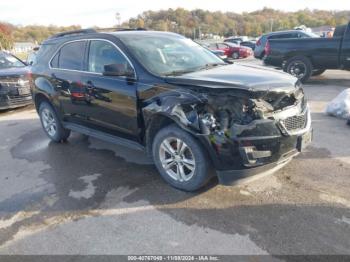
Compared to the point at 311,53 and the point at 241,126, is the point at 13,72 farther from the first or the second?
the point at 311,53

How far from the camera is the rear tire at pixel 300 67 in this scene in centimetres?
1016

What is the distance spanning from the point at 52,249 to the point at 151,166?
73.8 inches

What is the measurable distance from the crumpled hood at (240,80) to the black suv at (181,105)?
0.01 meters

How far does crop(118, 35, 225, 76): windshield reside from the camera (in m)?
3.91

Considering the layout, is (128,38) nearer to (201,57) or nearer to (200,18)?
(201,57)

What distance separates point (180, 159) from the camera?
3.59 m

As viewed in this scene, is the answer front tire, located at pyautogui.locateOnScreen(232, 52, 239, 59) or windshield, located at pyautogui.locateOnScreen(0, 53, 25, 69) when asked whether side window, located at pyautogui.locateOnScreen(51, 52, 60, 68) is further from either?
front tire, located at pyautogui.locateOnScreen(232, 52, 239, 59)

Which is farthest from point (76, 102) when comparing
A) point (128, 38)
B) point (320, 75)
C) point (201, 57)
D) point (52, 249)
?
point (320, 75)

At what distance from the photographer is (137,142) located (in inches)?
162

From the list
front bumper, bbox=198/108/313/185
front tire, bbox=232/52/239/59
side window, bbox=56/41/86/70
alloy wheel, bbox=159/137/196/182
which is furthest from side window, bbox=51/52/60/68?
front tire, bbox=232/52/239/59

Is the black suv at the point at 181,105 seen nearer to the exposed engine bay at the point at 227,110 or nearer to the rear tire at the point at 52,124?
the exposed engine bay at the point at 227,110

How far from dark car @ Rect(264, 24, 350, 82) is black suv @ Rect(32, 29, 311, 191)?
257 inches

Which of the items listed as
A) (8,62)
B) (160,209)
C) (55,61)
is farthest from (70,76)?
(8,62)

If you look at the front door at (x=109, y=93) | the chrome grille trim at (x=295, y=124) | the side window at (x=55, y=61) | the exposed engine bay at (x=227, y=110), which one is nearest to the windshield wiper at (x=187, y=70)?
the front door at (x=109, y=93)
